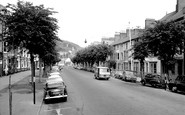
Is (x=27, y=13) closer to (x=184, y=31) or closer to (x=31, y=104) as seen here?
(x=31, y=104)

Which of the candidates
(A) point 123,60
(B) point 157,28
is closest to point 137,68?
(A) point 123,60

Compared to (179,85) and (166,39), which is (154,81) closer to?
(166,39)

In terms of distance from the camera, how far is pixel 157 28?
23344 mm

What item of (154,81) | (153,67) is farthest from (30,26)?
(153,67)

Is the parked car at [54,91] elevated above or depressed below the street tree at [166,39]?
below

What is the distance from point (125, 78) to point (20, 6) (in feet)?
67.5

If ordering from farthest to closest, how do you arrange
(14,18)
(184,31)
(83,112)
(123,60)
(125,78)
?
(123,60), (125,78), (184,31), (14,18), (83,112)

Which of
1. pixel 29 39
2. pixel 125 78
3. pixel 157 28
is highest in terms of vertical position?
pixel 157 28

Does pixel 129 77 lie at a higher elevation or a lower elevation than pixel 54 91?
lower

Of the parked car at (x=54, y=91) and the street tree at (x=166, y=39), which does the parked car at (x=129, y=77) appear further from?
the parked car at (x=54, y=91)

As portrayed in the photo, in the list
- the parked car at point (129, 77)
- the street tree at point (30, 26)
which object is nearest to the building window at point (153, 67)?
the parked car at point (129, 77)

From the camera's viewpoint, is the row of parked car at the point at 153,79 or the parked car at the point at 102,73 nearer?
the row of parked car at the point at 153,79

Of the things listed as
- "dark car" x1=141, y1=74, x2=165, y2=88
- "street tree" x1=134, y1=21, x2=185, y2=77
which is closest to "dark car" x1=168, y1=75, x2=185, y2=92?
"dark car" x1=141, y1=74, x2=165, y2=88

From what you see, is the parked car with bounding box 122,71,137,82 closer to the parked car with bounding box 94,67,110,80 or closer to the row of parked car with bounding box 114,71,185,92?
the row of parked car with bounding box 114,71,185,92
